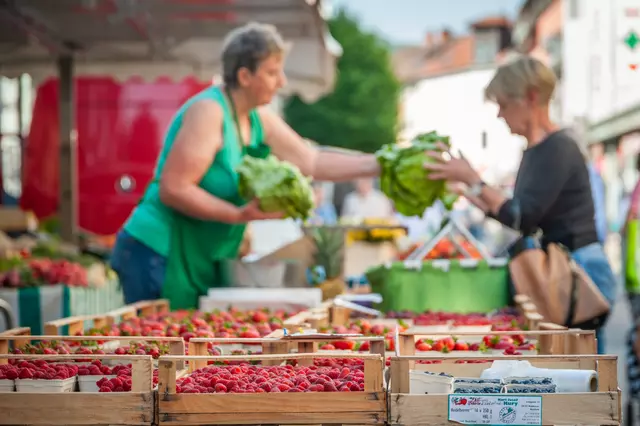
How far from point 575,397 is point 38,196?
38.1 feet

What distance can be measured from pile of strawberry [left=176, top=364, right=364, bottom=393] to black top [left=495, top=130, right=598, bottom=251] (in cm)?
181

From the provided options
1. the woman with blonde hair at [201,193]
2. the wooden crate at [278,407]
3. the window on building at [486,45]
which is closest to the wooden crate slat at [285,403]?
the wooden crate at [278,407]

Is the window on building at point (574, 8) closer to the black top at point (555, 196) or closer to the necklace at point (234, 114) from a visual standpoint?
the necklace at point (234, 114)

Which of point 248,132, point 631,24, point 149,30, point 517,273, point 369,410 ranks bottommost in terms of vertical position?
point 369,410

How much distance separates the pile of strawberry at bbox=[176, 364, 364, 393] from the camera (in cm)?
303

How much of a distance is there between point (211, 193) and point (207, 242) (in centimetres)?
27

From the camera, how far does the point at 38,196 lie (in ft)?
45.2

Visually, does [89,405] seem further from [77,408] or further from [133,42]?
[133,42]

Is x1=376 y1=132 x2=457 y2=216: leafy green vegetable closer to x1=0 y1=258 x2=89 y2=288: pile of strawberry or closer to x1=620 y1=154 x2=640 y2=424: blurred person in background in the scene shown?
x1=620 y1=154 x2=640 y2=424: blurred person in background

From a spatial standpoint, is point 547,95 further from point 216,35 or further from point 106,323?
point 216,35

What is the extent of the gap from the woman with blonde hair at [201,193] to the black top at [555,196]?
1309 millimetres

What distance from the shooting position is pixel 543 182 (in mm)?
4914

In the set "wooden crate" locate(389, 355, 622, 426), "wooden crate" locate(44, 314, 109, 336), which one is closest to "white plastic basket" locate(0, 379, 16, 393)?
"wooden crate" locate(44, 314, 109, 336)

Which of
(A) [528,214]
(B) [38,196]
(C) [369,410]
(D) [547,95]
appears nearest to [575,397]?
(C) [369,410]
